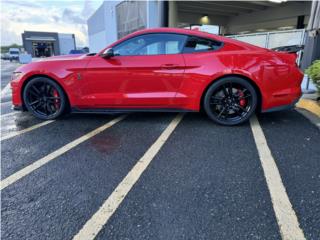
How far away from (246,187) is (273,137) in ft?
4.61

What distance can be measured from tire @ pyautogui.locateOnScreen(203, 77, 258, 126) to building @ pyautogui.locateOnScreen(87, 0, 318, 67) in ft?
20.4

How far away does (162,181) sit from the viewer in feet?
7.77

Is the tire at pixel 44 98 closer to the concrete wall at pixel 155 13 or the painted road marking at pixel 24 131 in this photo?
the painted road marking at pixel 24 131

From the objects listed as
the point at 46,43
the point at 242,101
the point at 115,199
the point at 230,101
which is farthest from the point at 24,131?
the point at 46,43

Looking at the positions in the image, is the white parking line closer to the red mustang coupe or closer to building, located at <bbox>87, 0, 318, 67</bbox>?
the red mustang coupe

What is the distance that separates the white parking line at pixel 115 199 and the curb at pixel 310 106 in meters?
2.78

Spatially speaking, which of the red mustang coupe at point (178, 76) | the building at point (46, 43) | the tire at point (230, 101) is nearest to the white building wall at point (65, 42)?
the building at point (46, 43)

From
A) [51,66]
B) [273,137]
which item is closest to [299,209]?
[273,137]

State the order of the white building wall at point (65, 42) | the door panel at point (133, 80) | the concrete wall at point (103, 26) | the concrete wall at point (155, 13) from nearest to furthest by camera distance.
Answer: the door panel at point (133, 80) < the concrete wall at point (155, 13) < the concrete wall at point (103, 26) < the white building wall at point (65, 42)

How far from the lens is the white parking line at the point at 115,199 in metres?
1.76

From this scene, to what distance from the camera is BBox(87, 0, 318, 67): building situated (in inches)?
395

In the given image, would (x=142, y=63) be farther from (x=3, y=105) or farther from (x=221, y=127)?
(x=3, y=105)

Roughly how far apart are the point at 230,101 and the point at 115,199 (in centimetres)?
241

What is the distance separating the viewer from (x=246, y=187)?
2.24 metres
